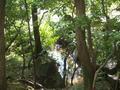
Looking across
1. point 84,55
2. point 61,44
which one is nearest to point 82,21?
point 84,55

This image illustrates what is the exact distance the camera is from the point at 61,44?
18109 mm

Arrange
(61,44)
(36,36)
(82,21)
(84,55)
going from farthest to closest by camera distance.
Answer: (61,44) → (36,36) → (84,55) → (82,21)

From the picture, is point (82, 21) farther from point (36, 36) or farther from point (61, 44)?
point (61, 44)

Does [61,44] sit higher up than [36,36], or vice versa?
[36,36]

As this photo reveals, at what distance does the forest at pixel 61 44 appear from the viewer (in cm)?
971

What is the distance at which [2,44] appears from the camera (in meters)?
10.3

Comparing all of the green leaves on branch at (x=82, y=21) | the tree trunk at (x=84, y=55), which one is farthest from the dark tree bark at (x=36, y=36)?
the green leaves on branch at (x=82, y=21)

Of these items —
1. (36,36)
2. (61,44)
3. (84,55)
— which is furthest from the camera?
(61,44)

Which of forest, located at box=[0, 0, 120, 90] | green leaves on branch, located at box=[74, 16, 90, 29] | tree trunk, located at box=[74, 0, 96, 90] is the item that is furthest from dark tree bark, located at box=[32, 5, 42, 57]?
green leaves on branch, located at box=[74, 16, 90, 29]

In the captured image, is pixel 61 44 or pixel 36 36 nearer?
pixel 36 36

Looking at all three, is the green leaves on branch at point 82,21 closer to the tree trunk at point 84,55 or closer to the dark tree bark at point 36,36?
the tree trunk at point 84,55

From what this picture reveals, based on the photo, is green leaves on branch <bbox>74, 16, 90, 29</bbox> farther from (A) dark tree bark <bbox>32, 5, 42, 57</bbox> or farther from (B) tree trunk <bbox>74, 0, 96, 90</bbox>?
(A) dark tree bark <bbox>32, 5, 42, 57</bbox>

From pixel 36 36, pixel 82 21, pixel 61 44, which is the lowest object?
pixel 61 44

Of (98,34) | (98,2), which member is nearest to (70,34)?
(98,2)
